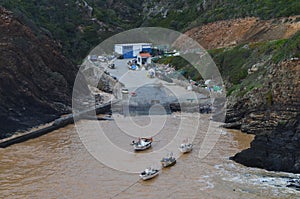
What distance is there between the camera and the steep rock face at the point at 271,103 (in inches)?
1264

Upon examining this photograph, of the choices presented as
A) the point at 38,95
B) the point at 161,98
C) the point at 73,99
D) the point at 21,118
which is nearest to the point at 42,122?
the point at 21,118

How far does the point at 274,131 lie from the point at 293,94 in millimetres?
3506

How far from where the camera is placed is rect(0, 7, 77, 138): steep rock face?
126 ft

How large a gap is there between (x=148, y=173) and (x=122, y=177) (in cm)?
141

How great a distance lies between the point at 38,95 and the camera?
42.2 m

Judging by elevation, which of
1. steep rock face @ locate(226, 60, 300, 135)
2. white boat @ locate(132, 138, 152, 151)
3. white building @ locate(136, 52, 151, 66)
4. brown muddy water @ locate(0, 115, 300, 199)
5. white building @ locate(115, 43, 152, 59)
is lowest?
brown muddy water @ locate(0, 115, 300, 199)

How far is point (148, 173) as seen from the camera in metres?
26.3

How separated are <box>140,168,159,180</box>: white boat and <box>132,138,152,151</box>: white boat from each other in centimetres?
443

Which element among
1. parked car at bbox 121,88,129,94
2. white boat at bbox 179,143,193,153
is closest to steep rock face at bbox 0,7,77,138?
parked car at bbox 121,88,129,94

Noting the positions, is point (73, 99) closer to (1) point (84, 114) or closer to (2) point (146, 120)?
(1) point (84, 114)

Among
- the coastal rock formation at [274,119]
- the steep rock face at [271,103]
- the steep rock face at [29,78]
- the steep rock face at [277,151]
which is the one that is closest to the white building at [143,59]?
the steep rock face at [29,78]

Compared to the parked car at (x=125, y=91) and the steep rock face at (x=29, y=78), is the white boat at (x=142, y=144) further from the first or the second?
the parked car at (x=125, y=91)

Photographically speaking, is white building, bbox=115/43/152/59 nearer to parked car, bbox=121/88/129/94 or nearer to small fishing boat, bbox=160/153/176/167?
parked car, bbox=121/88/129/94

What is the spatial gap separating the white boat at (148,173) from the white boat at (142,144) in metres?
4.43
